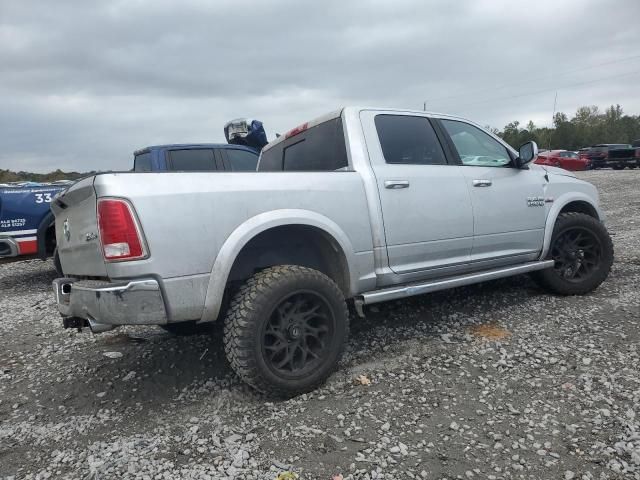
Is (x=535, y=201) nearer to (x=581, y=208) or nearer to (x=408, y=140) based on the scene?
(x=581, y=208)

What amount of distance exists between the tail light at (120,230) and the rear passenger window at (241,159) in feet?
14.2

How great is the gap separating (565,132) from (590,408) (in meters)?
69.8

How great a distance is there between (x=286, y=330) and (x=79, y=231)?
4.74 feet

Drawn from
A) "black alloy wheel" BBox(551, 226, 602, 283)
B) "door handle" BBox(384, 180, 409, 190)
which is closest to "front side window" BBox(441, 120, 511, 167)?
"door handle" BBox(384, 180, 409, 190)

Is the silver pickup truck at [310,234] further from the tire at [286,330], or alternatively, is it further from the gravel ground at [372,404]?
the gravel ground at [372,404]

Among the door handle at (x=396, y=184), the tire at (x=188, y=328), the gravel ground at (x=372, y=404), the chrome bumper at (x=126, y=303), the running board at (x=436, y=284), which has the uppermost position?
the door handle at (x=396, y=184)

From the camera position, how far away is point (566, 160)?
25.4m

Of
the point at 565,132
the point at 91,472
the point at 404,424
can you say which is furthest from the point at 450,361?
the point at 565,132

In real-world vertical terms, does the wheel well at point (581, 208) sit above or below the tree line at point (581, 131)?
below

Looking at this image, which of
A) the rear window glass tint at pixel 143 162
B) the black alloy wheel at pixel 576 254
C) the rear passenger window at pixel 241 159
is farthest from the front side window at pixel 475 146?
the rear window glass tint at pixel 143 162

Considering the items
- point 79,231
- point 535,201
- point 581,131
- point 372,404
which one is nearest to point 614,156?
point 535,201

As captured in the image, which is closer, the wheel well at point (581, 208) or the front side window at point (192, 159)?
the wheel well at point (581, 208)

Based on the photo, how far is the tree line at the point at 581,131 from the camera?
61938mm

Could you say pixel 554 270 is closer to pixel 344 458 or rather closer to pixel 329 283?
pixel 329 283
